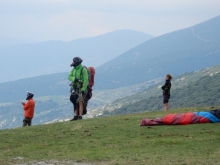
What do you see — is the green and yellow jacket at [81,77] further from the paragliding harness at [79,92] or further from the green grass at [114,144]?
the green grass at [114,144]

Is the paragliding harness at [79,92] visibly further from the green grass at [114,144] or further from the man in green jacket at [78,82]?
the green grass at [114,144]

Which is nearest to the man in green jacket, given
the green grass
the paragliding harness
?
the paragliding harness

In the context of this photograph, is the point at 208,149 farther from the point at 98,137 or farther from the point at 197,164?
the point at 98,137

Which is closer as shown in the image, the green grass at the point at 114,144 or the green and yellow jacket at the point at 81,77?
the green grass at the point at 114,144

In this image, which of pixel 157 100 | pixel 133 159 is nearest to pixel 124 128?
pixel 133 159

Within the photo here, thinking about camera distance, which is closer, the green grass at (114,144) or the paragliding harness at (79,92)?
the green grass at (114,144)

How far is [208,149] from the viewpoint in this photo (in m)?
15.7

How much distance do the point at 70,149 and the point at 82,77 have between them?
9398mm

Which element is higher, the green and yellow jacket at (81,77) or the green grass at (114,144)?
the green and yellow jacket at (81,77)

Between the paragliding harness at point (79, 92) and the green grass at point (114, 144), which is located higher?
the paragliding harness at point (79, 92)

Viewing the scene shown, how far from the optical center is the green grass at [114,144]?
47.9ft

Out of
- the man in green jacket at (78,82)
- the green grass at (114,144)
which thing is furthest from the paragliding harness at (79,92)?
A: the green grass at (114,144)

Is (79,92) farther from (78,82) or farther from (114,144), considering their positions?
(114,144)

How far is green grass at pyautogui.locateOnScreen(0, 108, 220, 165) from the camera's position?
47.9 feet
